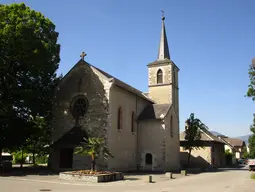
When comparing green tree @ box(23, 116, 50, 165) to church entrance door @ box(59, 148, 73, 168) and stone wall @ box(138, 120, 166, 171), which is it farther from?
stone wall @ box(138, 120, 166, 171)

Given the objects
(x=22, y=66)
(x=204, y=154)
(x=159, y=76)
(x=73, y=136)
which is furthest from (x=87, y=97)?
(x=204, y=154)

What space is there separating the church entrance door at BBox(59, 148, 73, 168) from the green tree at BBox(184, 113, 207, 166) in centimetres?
1773

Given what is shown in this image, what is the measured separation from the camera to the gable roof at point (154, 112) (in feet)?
109

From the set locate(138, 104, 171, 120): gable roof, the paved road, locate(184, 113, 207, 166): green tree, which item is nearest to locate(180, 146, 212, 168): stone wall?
locate(184, 113, 207, 166): green tree

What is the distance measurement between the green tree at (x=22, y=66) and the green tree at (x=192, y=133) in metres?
20.5

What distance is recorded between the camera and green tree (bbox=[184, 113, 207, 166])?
126 feet

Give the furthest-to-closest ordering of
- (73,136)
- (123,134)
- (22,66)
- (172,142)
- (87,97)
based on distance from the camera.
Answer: (172,142) → (123,134) → (87,97) → (73,136) → (22,66)

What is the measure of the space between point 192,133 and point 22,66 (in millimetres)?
24275

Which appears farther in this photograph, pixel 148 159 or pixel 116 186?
pixel 148 159

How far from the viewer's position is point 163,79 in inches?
1575

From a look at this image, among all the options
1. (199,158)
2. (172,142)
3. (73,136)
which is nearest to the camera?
(73,136)

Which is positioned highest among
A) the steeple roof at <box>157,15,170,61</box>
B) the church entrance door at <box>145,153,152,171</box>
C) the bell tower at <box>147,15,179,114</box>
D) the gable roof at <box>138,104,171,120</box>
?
the steeple roof at <box>157,15,170,61</box>

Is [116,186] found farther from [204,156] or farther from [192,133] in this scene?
[204,156]

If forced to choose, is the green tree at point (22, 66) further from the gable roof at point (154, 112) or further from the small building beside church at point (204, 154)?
the small building beside church at point (204, 154)
